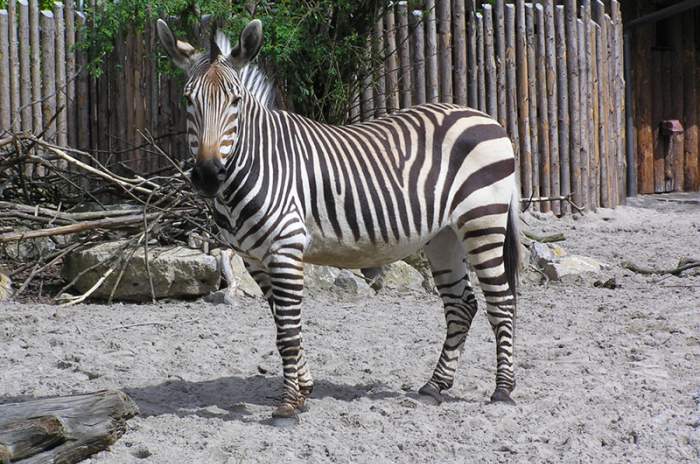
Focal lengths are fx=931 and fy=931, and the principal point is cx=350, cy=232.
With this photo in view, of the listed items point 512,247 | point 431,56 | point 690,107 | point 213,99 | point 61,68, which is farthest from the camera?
point 690,107

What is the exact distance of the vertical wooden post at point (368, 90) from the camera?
1009cm

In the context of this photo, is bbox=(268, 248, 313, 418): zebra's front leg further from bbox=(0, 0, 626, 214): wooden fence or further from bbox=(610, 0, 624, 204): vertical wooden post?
bbox=(610, 0, 624, 204): vertical wooden post

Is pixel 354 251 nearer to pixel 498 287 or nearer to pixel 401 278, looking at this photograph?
pixel 498 287

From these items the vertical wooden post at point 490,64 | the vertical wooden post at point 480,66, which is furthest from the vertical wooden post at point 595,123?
the vertical wooden post at point 480,66

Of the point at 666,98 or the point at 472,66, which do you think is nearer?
the point at 472,66

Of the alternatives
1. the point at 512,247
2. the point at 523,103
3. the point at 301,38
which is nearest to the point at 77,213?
the point at 301,38

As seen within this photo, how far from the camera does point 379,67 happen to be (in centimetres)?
1021

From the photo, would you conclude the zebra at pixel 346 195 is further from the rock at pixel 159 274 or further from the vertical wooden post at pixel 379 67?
the vertical wooden post at pixel 379 67

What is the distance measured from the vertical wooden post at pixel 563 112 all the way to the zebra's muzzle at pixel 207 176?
7.45 meters

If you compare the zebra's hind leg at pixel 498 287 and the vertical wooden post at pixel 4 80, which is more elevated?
the vertical wooden post at pixel 4 80

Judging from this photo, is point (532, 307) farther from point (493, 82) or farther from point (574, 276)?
point (493, 82)

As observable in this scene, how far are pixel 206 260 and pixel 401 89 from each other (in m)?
3.64

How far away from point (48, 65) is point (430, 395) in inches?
255

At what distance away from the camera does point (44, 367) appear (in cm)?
575
